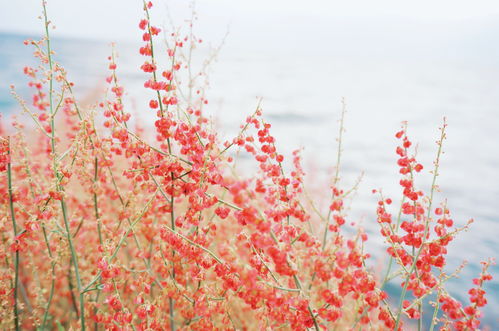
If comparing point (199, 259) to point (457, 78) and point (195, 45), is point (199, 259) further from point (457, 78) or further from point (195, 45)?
point (457, 78)

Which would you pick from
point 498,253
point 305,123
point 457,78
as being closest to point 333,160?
point 305,123

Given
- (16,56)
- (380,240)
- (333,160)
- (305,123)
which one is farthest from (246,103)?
(16,56)

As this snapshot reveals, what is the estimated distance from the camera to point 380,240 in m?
12.7

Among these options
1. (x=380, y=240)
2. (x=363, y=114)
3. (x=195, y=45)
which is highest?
(x=195, y=45)

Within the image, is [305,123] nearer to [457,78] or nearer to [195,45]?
[195,45]

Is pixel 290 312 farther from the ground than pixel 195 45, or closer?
closer

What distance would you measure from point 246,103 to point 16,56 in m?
37.0

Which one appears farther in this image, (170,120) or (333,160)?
(333,160)

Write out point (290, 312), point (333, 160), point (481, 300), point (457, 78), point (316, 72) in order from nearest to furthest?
point (290, 312), point (481, 300), point (333, 160), point (457, 78), point (316, 72)

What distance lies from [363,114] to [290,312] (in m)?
33.1

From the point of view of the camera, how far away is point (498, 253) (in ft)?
38.4

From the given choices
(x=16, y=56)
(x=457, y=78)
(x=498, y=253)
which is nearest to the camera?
(x=498, y=253)

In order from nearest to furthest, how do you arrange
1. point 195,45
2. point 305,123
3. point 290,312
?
1. point 290,312
2. point 195,45
3. point 305,123

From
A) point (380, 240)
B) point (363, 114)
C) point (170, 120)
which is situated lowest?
point (380, 240)
